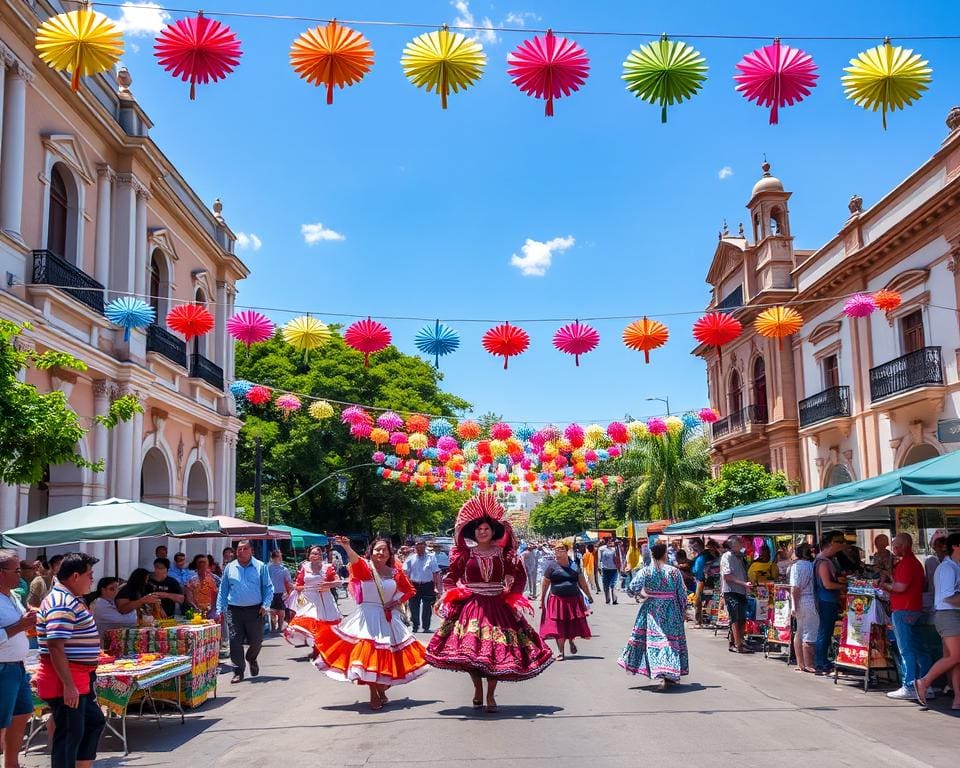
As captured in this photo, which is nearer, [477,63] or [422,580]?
[477,63]

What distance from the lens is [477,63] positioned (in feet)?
30.1

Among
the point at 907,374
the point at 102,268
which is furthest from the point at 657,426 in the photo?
the point at 102,268

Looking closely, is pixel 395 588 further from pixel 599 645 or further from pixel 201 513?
pixel 201 513

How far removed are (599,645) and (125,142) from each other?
47.4 ft

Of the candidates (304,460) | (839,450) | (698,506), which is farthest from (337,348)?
(839,450)

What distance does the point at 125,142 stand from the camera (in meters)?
21.1

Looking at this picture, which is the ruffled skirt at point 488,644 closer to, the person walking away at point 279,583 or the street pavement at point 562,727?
the street pavement at point 562,727

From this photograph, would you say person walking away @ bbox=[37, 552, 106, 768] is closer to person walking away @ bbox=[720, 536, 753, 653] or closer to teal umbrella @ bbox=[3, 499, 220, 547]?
teal umbrella @ bbox=[3, 499, 220, 547]

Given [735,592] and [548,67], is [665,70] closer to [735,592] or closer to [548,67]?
[548,67]

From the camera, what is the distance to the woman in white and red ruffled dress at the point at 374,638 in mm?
10023

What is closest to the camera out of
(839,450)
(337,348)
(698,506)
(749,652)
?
(749,652)

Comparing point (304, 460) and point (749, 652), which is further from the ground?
point (304, 460)

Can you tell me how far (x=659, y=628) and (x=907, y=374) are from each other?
1697 cm

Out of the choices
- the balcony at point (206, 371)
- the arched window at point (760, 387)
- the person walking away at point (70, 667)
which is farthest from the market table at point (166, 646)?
the arched window at point (760, 387)
